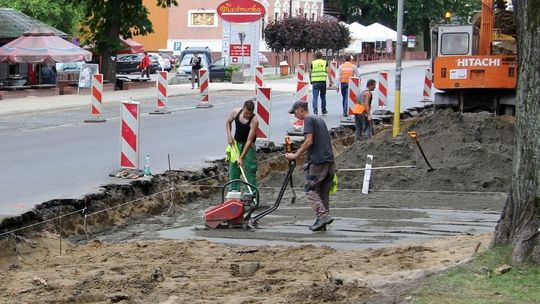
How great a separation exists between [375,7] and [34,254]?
83.8m

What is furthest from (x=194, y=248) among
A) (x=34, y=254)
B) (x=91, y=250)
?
(x=34, y=254)

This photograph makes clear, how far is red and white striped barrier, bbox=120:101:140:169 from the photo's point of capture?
15734 mm

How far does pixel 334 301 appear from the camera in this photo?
7.72m

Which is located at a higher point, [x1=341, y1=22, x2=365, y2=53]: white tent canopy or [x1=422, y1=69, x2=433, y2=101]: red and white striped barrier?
[x1=341, y1=22, x2=365, y2=53]: white tent canopy

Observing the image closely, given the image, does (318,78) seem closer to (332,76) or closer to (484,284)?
(332,76)

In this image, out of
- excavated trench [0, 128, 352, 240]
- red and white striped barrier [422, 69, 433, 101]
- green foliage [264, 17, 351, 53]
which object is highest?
green foliage [264, 17, 351, 53]

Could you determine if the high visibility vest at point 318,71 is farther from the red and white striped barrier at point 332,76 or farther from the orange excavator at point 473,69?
the red and white striped barrier at point 332,76

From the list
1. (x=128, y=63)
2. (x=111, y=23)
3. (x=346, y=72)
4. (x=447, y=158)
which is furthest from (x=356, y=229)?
(x=128, y=63)

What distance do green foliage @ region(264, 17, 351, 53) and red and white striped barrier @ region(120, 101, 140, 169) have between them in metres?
50.9

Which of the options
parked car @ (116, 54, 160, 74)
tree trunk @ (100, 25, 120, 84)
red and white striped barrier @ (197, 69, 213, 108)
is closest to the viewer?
red and white striped barrier @ (197, 69, 213, 108)

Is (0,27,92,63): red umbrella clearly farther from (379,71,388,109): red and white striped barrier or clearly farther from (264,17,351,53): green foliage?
(264,17,351,53): green foliage

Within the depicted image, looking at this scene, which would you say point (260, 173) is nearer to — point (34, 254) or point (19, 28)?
point (34, 254)

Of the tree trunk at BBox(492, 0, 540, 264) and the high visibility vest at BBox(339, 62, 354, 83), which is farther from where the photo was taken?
the high visibility vest at BBox(339, 62, 354, 83)

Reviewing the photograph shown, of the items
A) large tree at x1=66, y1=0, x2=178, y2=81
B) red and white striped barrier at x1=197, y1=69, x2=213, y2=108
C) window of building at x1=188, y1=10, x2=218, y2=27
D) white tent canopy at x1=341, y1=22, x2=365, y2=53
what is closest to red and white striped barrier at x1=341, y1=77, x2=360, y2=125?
red and white striped barrier at x1=197, y1=69, x2=213, y2=108
